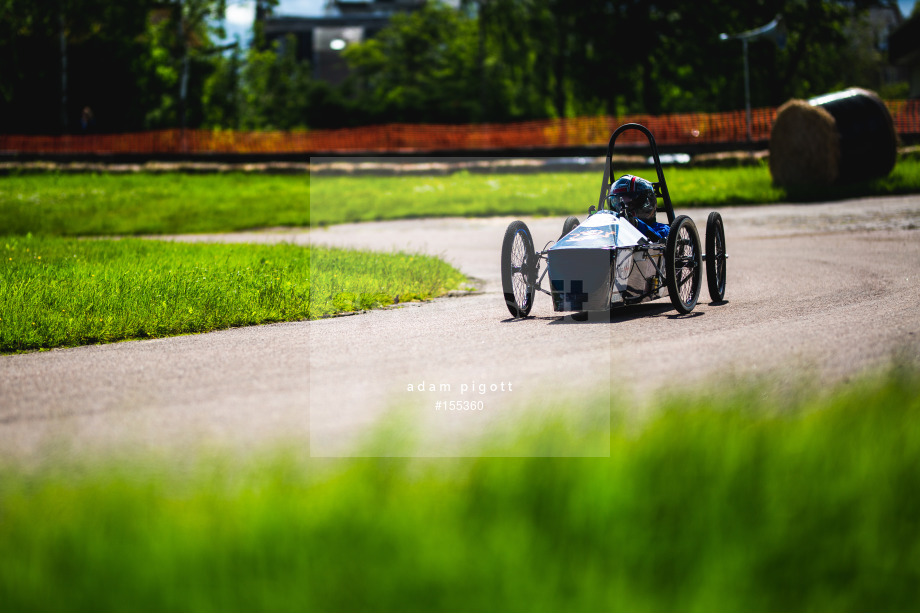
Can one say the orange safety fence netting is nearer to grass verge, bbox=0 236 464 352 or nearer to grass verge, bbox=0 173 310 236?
grass verge, bbox=0 173 310 236

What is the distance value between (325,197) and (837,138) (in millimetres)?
14124

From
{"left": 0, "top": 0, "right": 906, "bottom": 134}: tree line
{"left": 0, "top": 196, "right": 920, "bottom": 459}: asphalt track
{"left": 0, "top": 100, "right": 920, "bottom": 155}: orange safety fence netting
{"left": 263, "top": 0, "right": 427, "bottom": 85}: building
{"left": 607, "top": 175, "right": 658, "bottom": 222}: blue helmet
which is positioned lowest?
{"left": 0, "top": 196, "right": 920, "bottom": 459}: asphalt track

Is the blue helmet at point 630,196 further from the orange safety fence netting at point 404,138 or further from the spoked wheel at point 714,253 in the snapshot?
the orange safety fence netting at point 404,138

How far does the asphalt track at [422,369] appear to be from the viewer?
4.22 m

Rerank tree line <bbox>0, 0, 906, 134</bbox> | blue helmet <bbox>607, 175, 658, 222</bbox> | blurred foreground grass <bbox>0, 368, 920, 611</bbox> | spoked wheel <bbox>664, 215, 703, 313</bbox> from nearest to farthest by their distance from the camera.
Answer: blurred foreground grass <bbox>0, 368, 920, 611</bbox> < spoked wheel <bbox>664, 215, 703, 313</bbox> < blue helmet <bbox>607, 175, 658, 222</bbox> < tree line <bbox>0, 0, 906, 134</bbox>

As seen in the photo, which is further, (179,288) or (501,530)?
(179,288)

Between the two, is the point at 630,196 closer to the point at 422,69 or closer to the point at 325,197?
the point at 325,197

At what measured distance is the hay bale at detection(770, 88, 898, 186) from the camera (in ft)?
69.9

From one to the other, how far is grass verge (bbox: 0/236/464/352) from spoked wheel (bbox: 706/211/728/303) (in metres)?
3.07

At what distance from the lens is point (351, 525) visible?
287 cm

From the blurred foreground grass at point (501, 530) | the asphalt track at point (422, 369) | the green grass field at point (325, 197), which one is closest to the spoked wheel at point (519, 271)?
the asphalt track at point (422, 369)

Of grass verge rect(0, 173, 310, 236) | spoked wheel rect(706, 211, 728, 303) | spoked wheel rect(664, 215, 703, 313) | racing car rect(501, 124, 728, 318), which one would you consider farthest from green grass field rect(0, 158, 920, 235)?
spoked wheel rect(664, 215, 703, 313)

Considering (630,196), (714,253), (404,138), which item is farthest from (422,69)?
(630,196)

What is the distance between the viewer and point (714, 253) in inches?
329
